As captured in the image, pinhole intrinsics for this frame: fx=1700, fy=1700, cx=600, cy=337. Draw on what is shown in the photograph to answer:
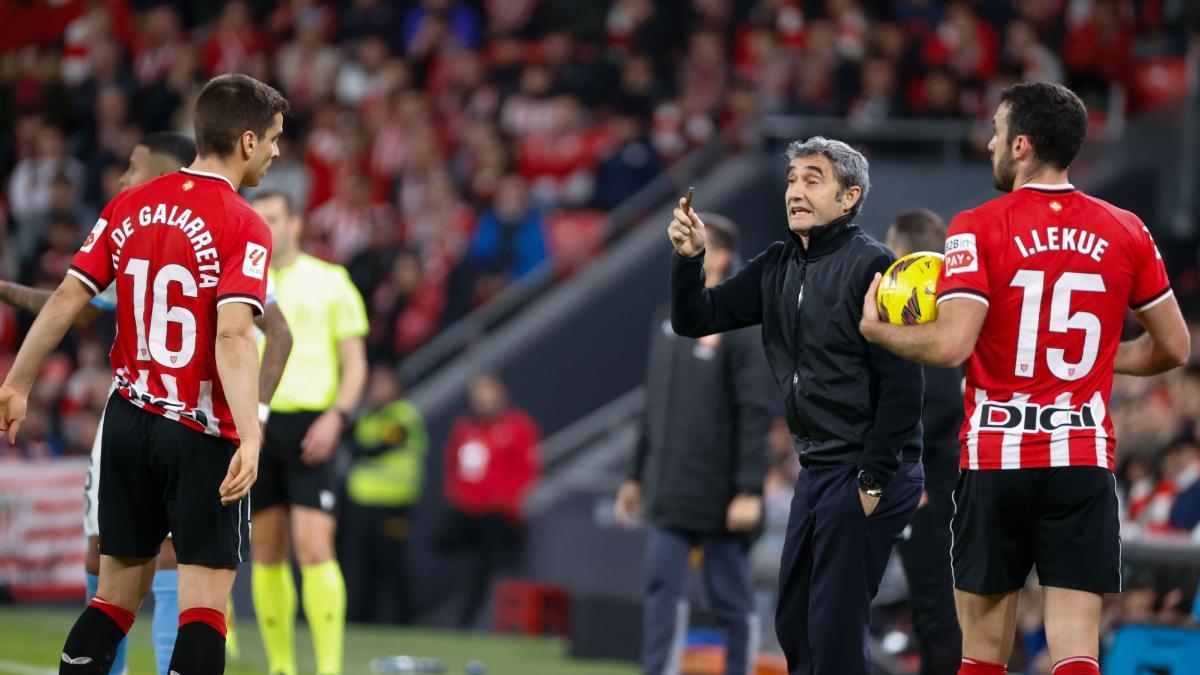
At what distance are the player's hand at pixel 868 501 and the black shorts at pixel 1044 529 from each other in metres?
0.33

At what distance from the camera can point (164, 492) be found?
240 inches

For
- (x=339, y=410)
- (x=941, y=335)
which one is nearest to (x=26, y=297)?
(x=339, y=410)

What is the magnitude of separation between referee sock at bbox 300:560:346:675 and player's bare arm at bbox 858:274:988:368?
373 centimetres

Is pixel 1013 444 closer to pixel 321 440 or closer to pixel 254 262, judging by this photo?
pixel 254 262

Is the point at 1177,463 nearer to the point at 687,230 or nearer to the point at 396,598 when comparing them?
the point at 687,230

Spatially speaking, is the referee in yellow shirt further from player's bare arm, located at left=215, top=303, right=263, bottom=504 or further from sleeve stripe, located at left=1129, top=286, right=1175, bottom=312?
sleeve stripe, located at left=1129, top=286, right=1175, bottom=312

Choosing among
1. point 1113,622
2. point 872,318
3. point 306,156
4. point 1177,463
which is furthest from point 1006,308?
point 306,156

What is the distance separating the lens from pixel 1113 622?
9.16 metres

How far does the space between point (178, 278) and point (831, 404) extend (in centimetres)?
239

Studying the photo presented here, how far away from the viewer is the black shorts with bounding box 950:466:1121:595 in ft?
19.2

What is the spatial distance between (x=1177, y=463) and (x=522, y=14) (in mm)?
10887

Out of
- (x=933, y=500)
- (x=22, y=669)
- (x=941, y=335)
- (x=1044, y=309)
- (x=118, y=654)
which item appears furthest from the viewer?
(x=22, y=669)

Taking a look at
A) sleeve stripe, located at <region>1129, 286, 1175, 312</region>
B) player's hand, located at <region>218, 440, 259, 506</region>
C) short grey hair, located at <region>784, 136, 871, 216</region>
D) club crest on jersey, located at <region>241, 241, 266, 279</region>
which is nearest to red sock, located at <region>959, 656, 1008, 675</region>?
sleeve stripe, located at <region>1129, 286, 1175, 312</region>

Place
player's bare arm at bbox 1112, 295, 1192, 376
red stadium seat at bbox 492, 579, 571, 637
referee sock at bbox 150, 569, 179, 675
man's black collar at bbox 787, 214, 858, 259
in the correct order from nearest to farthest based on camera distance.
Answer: player's bare arm at bbox 1112, 295, 1192, 376 → man's black collar at bbox 787, 214, 858, 259 → referee sock at bbox 150, 569, 179, 675 → red stadium seat at bbox 492, 579, 571, 637
